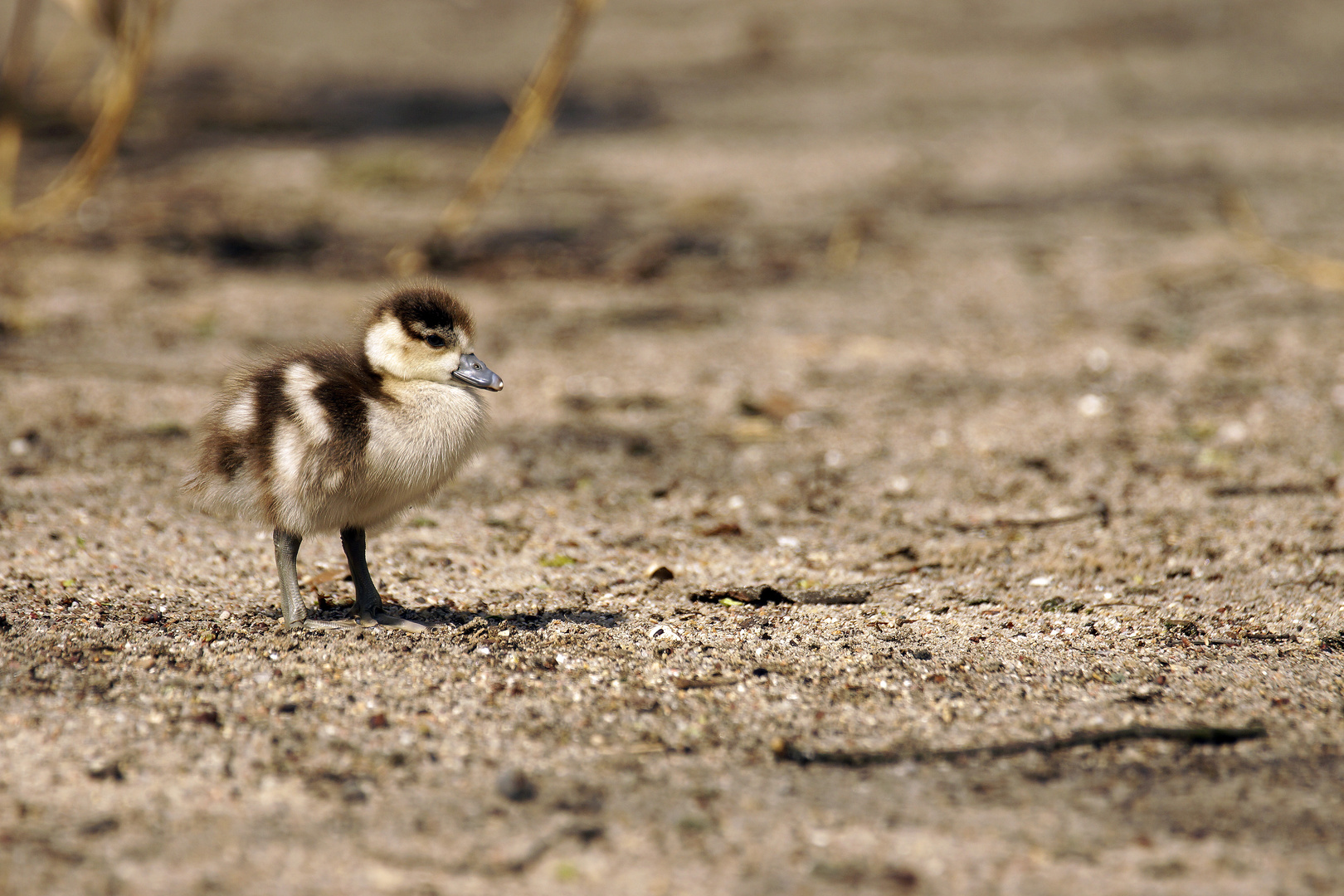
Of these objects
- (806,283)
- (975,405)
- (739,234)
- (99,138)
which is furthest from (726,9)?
(975,405)

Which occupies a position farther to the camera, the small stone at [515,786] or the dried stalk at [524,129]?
the dried stalk at [524,129]

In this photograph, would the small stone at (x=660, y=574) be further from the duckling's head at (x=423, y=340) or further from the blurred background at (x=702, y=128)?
the blurred background at (x=702, y=128)

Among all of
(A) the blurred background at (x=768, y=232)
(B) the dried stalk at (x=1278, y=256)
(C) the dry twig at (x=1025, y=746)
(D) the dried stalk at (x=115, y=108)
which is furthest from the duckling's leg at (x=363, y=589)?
(B) the dried stalk at (x=1278, y=256)

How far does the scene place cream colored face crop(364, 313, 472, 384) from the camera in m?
3.79

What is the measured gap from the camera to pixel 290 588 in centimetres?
373

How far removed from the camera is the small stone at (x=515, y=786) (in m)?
2.88

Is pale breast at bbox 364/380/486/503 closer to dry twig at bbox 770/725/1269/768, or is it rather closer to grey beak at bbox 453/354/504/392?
grey beak at bbox 453/354/504/392

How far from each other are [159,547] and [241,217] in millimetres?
4991

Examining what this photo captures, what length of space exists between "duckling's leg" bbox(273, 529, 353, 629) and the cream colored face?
584mm

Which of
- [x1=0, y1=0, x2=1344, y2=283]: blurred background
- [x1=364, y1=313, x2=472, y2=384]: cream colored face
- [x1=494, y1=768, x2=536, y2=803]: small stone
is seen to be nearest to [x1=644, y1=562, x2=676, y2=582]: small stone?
[x1=364, y1=313, x2=472, y2=384]: cream colored face

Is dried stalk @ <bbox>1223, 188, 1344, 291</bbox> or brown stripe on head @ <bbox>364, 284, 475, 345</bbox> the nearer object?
brown stripe on head @ <bbox>364, 284, 475, 345</bbox>

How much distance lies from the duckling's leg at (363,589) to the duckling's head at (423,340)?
0.52m

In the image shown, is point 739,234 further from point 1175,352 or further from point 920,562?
point 920,562

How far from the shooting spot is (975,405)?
6.19 meters
